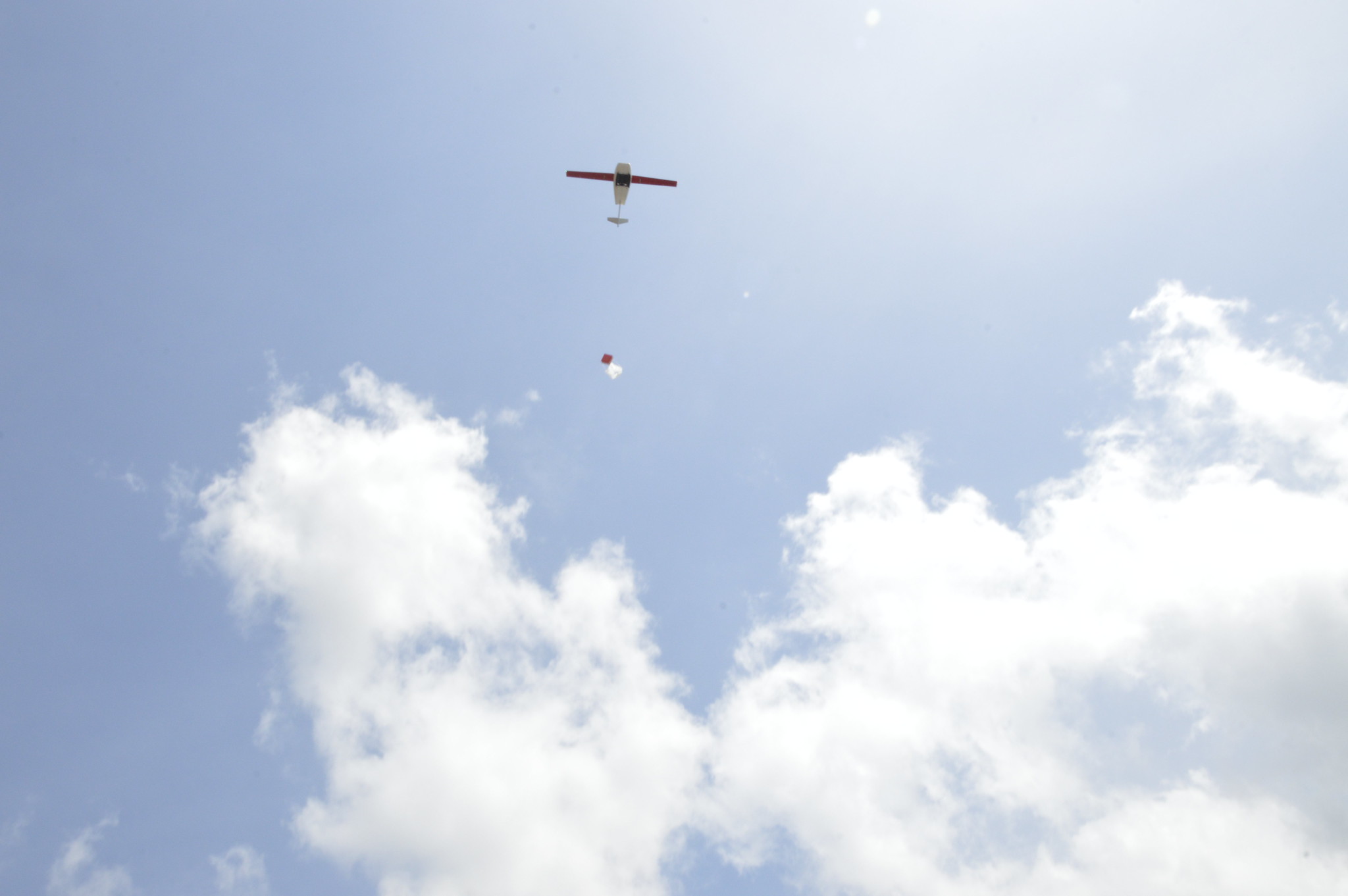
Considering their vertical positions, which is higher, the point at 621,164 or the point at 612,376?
the point at 621,164

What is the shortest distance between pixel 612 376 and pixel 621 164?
18040 mm

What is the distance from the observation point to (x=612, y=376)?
167 ft

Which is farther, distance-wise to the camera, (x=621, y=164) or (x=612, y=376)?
(x=612, y=376)

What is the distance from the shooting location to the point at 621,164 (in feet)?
146
